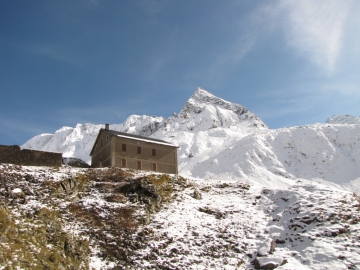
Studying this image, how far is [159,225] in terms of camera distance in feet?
79.4

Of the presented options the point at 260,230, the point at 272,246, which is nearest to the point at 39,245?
the point at 272,246

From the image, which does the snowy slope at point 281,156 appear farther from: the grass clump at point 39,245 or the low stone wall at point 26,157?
the grass clump at point 39,245

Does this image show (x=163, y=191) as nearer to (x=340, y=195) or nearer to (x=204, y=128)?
(x=340, y=195)

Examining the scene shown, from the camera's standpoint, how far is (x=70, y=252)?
1873cm

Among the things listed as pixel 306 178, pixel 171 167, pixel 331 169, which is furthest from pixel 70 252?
pixel 331 169

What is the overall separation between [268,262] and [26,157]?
2471 cm

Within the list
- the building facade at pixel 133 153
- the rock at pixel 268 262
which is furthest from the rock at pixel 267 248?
the building facade at pixel 133 153

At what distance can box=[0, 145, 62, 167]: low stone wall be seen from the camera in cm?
3080

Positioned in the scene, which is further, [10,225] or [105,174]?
[105,174]

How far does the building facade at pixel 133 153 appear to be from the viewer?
40.6 meters

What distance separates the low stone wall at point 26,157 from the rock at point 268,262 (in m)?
22.4

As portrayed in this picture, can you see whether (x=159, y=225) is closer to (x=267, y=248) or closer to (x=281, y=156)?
(x=267, y=248)

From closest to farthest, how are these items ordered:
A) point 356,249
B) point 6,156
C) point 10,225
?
1. point 10,225
2. point 356,249
3. point 6,156

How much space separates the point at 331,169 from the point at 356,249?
81.6 metres
